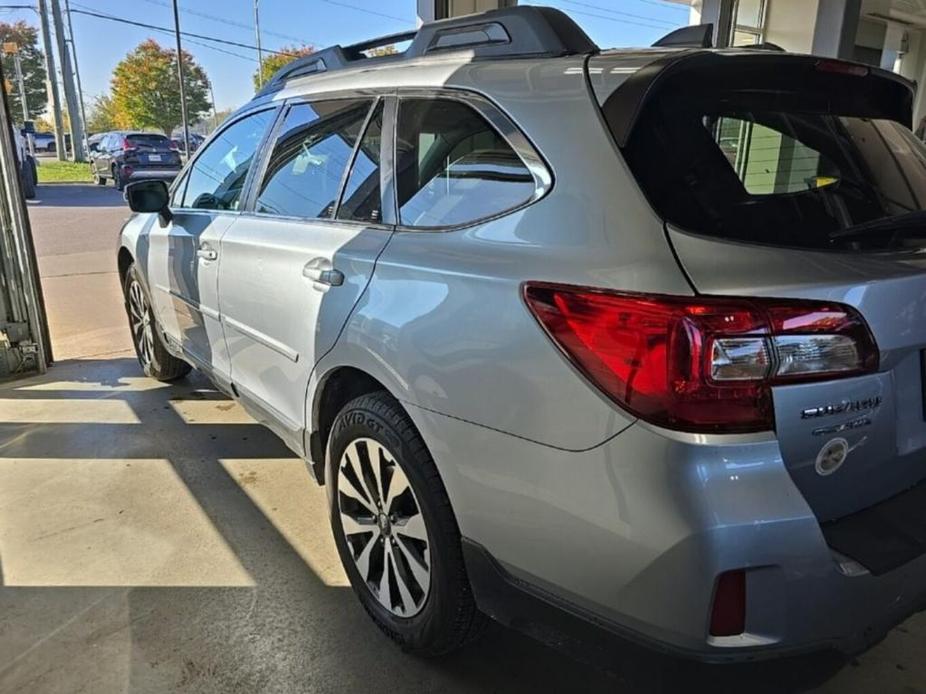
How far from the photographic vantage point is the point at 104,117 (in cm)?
4591

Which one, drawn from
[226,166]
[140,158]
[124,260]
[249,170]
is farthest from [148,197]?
[140,158]

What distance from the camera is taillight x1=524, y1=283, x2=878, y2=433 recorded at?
1.29 m

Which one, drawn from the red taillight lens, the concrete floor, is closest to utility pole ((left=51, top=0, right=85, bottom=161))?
the concrete floor

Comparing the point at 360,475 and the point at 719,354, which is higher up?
the point at 719,354

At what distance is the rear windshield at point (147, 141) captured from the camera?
19094 mm

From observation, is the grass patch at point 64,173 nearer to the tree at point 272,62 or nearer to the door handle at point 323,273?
the tree at point 272,62

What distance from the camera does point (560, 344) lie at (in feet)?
4.61

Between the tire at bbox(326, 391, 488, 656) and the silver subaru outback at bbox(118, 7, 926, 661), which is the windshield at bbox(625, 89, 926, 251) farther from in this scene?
the tire at bbox(326, 391, 488, 656)

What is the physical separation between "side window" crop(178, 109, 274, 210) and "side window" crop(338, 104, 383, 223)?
0.86 m

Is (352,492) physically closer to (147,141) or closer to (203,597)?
(203,597)

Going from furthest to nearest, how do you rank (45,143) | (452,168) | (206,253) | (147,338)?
(45,143) < (147,338) < (206,253) < (452,168)

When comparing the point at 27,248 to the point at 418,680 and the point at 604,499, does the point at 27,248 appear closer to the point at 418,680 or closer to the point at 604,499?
the point at 418,680

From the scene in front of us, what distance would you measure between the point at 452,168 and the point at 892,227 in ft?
3.50

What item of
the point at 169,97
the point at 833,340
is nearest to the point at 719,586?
the point at 833,340
